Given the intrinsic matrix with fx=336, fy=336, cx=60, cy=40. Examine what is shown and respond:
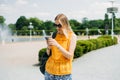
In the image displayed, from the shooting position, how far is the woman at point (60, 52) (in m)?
3.42

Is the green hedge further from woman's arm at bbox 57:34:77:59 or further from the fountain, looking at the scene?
the fountain

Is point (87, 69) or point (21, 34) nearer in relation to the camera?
point (87, 69)

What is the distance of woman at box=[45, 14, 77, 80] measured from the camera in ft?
11.2

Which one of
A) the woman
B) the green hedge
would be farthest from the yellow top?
the green hedge

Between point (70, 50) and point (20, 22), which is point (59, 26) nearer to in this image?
point (70, 50)

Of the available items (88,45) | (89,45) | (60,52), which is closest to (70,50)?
(60,52)

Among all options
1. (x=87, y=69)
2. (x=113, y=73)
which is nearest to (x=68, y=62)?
(x=113, y=73)

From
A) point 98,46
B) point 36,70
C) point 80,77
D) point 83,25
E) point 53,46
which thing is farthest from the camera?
point 83,25

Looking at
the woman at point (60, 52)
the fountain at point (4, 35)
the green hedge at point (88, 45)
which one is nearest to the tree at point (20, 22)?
the fountain at point (4, 35)

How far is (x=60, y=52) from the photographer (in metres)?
3.40

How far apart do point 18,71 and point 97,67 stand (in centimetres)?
258

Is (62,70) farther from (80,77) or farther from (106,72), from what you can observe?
(106,72)

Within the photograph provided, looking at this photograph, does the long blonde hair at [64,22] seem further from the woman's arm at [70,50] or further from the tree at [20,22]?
the tree at [20,22]

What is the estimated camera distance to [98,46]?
792 inches
